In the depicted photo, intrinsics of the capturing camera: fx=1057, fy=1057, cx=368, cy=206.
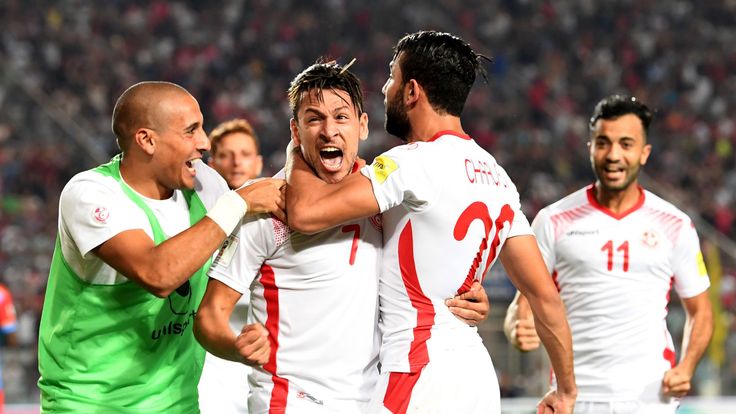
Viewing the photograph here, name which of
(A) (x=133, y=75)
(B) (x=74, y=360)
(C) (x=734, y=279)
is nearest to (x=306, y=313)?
(B) (x=74, y=360)

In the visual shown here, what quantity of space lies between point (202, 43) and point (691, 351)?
615 inches

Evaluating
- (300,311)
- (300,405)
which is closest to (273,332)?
(300,311)

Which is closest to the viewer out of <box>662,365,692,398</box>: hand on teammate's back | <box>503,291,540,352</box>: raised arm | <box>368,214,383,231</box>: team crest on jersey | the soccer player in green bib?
the soccer player in green bib

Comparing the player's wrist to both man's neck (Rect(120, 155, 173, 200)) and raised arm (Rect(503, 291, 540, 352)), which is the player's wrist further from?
raised arm (Rect(503, 291, 540, 352))

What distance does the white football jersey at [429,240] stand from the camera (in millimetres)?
3904

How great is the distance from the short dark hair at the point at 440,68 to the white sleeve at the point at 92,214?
1204mm

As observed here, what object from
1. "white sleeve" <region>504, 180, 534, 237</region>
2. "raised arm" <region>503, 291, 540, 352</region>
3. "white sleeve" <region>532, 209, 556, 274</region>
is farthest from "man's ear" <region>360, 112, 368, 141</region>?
"white sleeve" <region>532, 209, 556, 274</region>

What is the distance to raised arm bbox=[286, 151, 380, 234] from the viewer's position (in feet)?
12.2

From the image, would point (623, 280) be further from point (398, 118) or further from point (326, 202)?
point (326, 202)

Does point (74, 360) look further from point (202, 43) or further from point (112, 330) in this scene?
point (202, 43)

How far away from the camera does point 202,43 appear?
20172mm

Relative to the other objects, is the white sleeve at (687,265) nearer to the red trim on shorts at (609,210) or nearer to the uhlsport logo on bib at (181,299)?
the red trim on shorts at (609,210)

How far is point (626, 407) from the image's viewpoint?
5773 millimetres

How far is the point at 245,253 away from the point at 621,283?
2.79 m
